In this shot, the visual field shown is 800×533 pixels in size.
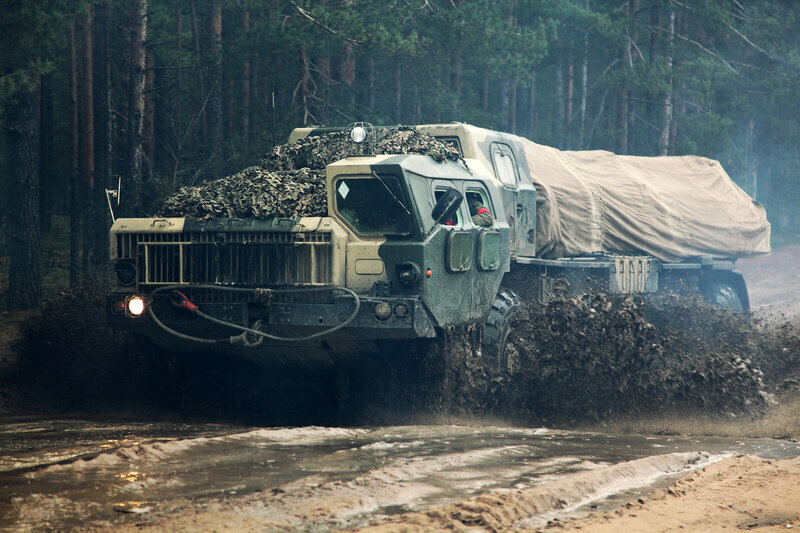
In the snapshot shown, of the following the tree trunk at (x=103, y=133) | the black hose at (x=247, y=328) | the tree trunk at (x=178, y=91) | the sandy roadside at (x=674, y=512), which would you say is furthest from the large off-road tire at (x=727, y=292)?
the tree trunk at (x=178, y=91)

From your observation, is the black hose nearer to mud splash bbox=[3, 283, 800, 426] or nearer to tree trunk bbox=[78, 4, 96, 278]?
mud splash bbox=[3, 283, 800, 426]

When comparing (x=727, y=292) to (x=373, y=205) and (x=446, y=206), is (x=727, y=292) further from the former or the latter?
(x=373, y=205)

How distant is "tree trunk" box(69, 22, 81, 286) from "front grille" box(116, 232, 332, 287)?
42.1 ft

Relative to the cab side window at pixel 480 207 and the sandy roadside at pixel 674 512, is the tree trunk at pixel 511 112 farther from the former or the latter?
the sandy roadside at pixel 674 512

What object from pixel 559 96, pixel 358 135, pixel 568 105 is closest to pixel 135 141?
pixel 358 135

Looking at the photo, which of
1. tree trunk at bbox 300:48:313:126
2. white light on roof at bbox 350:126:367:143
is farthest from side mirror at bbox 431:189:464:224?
tree trunk at bbox 300:48:313:126

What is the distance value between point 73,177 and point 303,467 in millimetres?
18948

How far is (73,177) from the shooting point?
23.2 meters

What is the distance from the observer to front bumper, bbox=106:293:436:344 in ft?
25.4

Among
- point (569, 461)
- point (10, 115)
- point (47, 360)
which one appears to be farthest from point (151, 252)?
point (10, 115)

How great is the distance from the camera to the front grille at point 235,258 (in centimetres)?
793

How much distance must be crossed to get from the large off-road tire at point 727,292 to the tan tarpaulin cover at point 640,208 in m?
0.49

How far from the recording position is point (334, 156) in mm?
9383

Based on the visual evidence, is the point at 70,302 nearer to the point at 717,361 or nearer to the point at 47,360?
the point at 47,360
